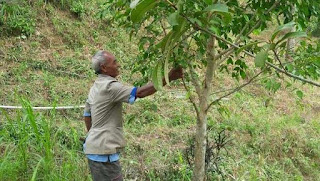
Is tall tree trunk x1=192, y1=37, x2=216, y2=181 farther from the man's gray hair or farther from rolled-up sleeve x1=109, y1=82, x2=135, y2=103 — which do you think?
the man's gray hair

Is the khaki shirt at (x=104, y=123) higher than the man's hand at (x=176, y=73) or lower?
lower

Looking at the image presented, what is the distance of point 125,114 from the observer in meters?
5.36

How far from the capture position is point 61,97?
17.6 ft

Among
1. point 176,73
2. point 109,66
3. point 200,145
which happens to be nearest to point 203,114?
point 200,145

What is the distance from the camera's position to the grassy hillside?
356 cm

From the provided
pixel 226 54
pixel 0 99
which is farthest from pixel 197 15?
pixel 0 99

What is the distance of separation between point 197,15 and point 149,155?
3.03 meters

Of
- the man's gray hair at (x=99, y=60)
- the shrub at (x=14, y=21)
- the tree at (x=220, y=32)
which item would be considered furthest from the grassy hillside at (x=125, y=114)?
the tree at (x=220, y=32)

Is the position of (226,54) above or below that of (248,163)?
above

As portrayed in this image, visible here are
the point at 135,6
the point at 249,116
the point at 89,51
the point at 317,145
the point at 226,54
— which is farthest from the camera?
the point at 89,51

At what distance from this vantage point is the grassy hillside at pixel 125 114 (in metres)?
3.56

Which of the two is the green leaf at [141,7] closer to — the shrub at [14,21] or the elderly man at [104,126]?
the elderly man at [104,126]

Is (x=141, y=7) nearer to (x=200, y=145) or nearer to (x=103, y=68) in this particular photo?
(x=103, y=68)

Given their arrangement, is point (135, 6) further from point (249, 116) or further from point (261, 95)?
point (261, 95)
